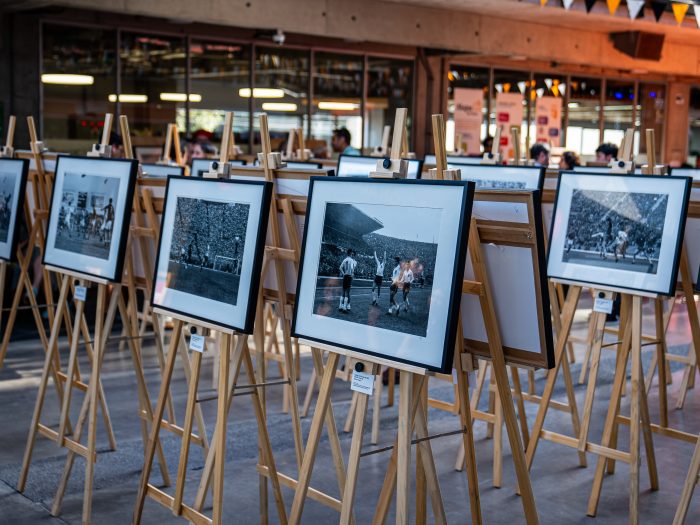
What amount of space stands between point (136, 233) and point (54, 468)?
1.21 metres

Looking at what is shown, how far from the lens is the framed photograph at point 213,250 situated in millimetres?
3275

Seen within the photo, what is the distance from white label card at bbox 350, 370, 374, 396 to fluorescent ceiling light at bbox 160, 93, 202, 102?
927cm

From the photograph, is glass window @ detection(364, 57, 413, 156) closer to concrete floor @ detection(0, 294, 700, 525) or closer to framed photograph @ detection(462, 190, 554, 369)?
concrete floor @ detection(0, 294, 700, 525)

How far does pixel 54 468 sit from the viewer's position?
4.64m

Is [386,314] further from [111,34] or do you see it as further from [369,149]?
[369,149]

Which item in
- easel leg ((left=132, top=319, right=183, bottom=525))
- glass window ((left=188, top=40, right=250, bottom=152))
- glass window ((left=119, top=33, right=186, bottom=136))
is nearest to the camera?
easel leg ((left=132, top=319, right=183, bottom=525))

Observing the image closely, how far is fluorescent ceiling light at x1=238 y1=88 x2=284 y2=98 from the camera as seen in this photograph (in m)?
12.5

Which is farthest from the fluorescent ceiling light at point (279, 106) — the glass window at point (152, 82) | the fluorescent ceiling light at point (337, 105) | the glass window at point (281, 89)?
the glass window at point (152, 82)

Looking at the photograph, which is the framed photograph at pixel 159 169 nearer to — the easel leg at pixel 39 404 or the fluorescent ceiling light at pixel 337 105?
the easel leg at pixel 39 404

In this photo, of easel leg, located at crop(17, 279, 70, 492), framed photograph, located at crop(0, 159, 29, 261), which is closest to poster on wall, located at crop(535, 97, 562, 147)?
framed photograph, located at crop(0, 159, 29, 261)

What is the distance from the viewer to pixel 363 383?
2912 millimetres

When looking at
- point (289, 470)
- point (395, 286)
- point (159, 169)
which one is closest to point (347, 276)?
point (395, 286)

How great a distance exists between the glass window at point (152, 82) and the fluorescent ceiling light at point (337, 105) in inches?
95.2
